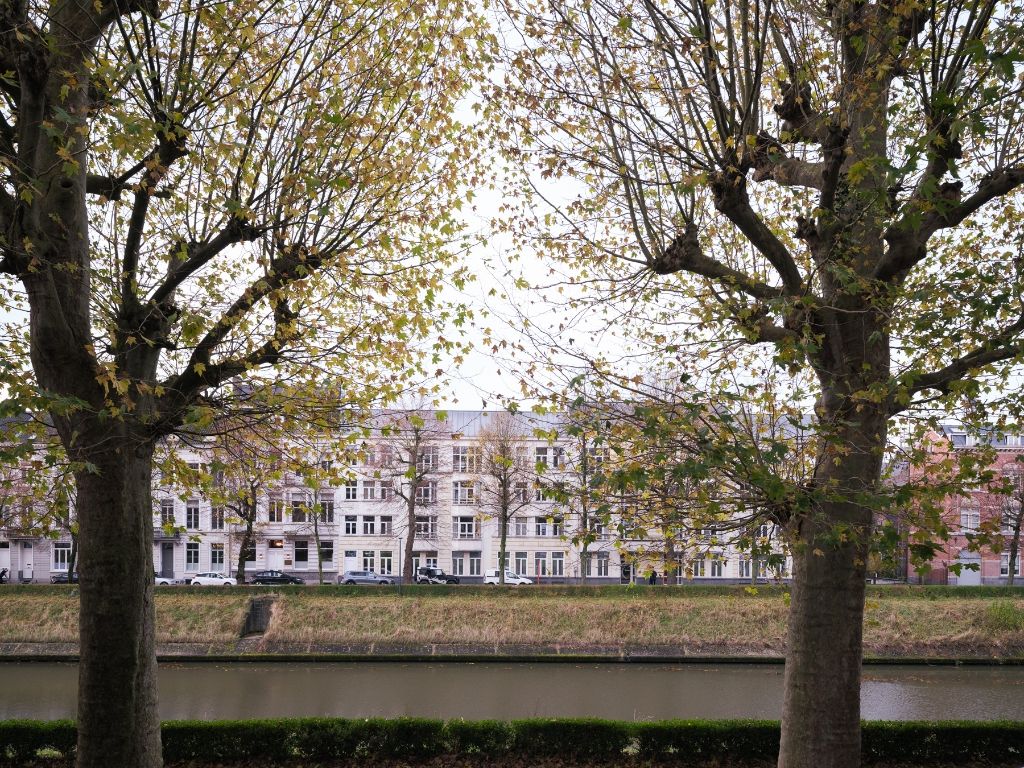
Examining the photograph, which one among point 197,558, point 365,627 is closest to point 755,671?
point 365,627

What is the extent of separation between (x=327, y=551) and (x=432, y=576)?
7.01 metres

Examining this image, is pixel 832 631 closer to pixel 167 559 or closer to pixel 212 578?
pixel 212 578

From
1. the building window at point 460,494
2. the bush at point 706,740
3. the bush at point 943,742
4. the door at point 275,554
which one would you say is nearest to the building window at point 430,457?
the building window at point 460,494

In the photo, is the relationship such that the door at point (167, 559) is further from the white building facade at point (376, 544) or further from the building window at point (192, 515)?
the building window at point (192, 515)

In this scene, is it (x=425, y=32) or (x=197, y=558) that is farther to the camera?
(x=197, y=558)

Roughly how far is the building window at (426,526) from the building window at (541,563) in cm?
538

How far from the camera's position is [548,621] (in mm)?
22109

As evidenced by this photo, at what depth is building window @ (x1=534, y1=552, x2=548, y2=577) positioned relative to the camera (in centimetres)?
4019

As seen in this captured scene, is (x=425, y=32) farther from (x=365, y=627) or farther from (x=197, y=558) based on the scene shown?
(x=197, y=558)

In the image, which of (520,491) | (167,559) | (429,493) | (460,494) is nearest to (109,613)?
(520,491)

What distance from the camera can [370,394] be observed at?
795 centimetres

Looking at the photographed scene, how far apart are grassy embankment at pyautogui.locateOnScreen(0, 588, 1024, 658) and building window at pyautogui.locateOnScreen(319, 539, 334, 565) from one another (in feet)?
54.4

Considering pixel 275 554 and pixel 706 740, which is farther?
pixel 275 554

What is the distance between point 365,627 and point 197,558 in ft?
73.4
